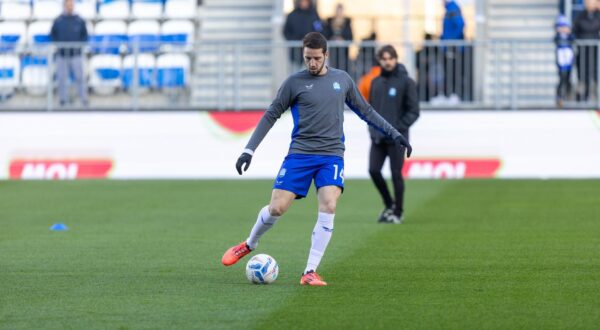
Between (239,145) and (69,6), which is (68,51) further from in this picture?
(239,145)

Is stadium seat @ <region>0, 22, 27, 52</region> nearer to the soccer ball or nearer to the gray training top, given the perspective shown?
the gray training top

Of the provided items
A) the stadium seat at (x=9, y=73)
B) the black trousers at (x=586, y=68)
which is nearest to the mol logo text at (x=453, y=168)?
the black trousers at (x=586, y=68)

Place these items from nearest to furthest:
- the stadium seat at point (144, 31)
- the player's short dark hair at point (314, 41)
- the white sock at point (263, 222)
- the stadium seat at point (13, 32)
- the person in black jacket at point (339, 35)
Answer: the player's short dark hair at point (314, 41) → the white sock at point (263, 222) → the person in black jacket at point (339, 35) → the stadium seat at point (144, 31) → the stadium seat at point (13, 32)

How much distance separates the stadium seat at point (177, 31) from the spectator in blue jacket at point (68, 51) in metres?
3.43

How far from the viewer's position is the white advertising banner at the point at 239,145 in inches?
998

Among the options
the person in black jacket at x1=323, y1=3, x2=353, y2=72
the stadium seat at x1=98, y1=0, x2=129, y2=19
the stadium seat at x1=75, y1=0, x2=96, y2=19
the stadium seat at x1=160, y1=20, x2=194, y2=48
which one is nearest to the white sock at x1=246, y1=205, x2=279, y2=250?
the person in black jacket at x1=323, y1=3, x2=353, y2=72

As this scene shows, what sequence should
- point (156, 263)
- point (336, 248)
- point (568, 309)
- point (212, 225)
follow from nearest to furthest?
1. point (568, 309)
2. point (156, 263)
3. point (336, 248)
4. point (212, 225)

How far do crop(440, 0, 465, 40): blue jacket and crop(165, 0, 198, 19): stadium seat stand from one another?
7.02 meters

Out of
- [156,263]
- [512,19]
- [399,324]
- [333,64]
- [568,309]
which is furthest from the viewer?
[512,19]

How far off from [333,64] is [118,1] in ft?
24.1

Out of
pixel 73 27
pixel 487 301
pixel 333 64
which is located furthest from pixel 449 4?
pixel 487 301

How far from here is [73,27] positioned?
1074 inches

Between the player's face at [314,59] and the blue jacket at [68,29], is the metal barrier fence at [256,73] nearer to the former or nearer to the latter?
the blue jacket at [68,29]

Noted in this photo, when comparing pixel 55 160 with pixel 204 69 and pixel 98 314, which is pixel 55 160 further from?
pixel 98 314
